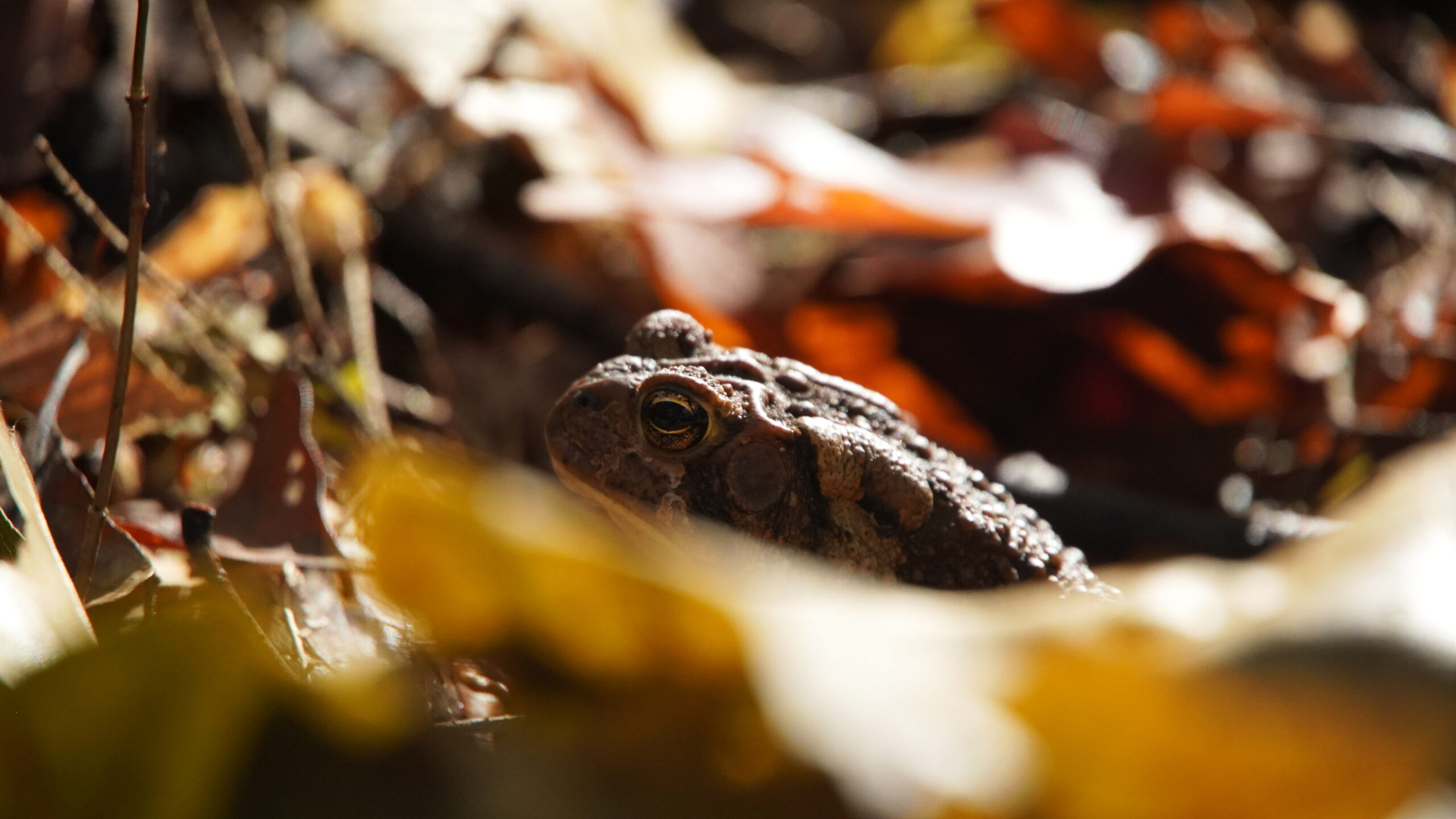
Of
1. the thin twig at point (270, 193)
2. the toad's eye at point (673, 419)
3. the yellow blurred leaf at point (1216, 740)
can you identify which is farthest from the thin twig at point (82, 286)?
the yellow blurred leaf at point (1216, 740)

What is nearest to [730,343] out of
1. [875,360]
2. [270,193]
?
[875,360]

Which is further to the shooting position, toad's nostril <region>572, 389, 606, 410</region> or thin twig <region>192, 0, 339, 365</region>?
thin twig <region>192, 0, 339, 365</region>

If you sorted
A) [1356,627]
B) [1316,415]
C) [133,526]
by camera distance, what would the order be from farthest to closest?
[1316,415], [133,526], [1356,627]

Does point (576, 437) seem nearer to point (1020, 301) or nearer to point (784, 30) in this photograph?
point (1020, 301)

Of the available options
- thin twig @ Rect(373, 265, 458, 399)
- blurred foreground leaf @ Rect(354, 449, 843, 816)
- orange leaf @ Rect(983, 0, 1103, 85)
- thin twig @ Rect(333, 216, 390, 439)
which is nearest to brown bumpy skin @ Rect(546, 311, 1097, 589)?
thin twig @ Rect(333, 216, 390, 439)

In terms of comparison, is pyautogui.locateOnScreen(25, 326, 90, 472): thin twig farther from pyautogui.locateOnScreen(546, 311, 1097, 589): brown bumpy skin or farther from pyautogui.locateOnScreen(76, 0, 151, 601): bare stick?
pyautogui.locateOnScreen(546, 311, 1097, 589): brown bumpy skin

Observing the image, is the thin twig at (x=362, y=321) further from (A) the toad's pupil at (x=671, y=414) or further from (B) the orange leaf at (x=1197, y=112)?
(B) the orange leaf at (x=1197, y=112)

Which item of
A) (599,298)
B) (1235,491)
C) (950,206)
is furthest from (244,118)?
(1235,491)
